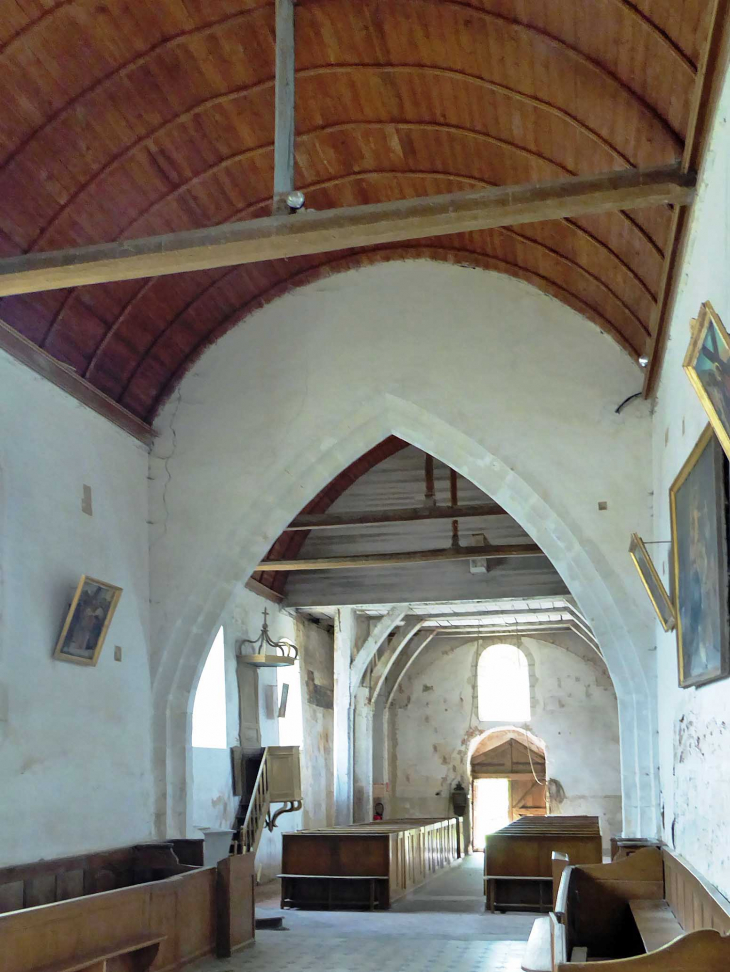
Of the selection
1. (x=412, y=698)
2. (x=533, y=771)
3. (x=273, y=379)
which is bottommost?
(x=533, y=771)

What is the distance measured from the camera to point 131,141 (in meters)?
6.95

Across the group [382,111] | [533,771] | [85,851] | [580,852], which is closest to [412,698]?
[533,771]

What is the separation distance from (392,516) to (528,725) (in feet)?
33.6

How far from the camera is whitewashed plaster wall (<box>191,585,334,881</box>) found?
12289mm

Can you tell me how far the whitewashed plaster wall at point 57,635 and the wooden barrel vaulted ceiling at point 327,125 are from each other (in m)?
0.72

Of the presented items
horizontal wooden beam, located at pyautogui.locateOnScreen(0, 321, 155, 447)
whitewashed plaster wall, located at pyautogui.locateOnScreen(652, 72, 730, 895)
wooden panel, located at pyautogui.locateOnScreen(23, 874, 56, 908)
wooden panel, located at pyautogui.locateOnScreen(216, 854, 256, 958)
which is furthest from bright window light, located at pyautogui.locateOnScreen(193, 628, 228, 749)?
whitewashed plaster wall, located at pyautogui.locateOnScreen(652, 72, 730, 895)

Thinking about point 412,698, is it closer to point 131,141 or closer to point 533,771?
point 533,771

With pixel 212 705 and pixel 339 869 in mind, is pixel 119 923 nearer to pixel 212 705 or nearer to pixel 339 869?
pixel 339 869

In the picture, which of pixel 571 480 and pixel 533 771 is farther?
pixel 533 771

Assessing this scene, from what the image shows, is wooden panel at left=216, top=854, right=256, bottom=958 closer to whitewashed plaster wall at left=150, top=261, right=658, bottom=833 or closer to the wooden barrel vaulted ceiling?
whitewashed plaster wall at left=150, top=261, right=658, bottom=833

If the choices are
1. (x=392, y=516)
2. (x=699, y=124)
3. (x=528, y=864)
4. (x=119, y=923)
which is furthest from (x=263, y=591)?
(x=699, y=124)

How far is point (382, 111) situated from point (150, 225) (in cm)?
209

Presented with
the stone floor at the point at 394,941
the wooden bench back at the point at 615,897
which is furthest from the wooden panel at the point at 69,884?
the wooden bench back at the point at 615,897

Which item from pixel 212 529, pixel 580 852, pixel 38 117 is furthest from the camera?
pixel 580 852
